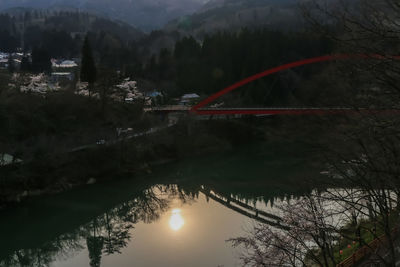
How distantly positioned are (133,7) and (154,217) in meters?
130

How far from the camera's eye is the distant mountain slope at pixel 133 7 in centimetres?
12225

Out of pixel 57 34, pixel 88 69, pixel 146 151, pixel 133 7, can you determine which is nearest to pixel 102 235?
pixel 146 151

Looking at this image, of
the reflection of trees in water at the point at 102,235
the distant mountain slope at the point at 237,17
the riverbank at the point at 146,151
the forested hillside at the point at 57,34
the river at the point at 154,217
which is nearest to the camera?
the river at the point at 154,217

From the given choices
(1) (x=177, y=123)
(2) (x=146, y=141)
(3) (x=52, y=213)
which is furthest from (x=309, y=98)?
(3) (x=52, y=213)

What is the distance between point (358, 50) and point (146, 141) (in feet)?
46.0

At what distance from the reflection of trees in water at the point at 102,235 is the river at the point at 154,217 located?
0.07 ft

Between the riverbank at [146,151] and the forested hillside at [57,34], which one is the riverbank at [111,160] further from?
the forested hillside at [57,34]

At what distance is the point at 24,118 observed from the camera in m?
13.8

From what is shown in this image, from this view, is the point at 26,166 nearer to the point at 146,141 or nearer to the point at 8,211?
the point at 8,211

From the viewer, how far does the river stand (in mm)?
8555

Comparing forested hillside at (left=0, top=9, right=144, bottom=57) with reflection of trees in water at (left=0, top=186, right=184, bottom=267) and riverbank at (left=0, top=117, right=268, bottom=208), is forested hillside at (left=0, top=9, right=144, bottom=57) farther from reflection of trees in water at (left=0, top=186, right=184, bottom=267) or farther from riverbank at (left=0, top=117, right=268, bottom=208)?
reflection of trees in water at (left=0, top=186, right=184, bottom=267)

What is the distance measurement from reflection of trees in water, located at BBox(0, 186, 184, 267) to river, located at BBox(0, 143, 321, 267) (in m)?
0.02

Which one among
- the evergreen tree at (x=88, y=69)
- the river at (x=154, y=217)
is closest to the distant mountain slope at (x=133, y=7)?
the evergreen tree at (x=88, y=69)

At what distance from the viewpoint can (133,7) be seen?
5207 inches
